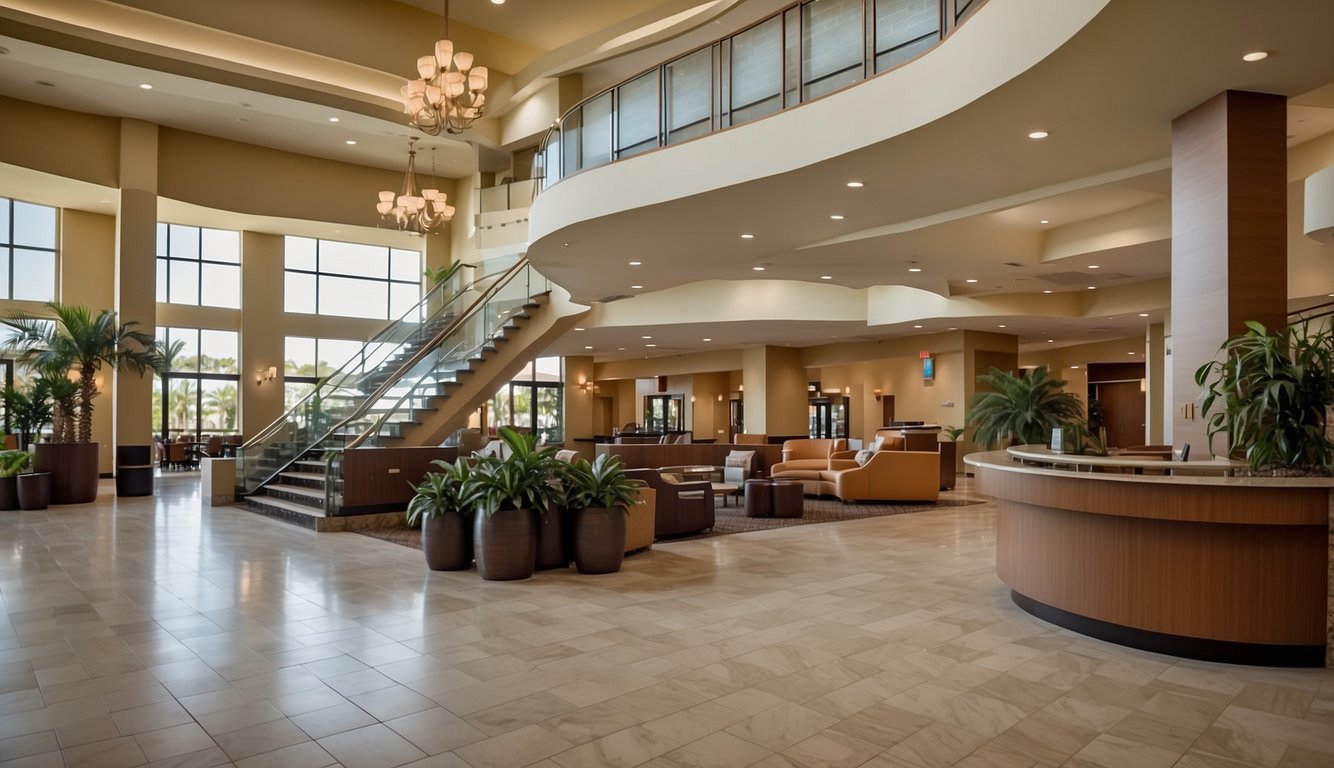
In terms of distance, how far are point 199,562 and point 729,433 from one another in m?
20.7

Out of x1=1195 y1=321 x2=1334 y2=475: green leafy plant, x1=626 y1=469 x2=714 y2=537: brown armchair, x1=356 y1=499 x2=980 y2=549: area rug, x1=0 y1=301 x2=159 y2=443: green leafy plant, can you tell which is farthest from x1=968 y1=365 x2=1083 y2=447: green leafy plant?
x1=0 y1=301 x2=159 y2=443: green leafy plant

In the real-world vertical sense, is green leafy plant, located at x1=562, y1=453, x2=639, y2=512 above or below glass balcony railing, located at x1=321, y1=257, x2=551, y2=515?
below

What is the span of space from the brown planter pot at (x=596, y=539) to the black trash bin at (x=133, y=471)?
36.7 ft

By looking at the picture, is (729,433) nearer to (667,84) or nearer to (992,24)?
(667,84)

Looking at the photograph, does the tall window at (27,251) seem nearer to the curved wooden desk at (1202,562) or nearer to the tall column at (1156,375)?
the curved wooden desk at (1202,562)

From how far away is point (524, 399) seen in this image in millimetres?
25766

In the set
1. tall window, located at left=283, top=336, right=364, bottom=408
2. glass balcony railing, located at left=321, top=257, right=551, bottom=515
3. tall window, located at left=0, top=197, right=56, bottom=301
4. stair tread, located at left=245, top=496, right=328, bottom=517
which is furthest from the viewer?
tall window, located at left=283, top=336, right=364, bottom=408

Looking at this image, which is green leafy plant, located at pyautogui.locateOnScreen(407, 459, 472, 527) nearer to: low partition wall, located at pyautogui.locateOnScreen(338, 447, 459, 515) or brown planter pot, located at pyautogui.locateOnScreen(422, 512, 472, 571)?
brown planter pot, located at pyautogui.locateOnScreen(422, 512, 472, 571)

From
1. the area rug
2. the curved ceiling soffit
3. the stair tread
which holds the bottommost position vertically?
the area rug

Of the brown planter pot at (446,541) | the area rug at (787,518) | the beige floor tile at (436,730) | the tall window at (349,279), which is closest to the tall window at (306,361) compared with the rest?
the tall window at (349,279)

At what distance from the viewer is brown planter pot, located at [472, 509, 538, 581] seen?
262 inches

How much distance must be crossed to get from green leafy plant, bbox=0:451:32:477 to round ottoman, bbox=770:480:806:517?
11.1 meters

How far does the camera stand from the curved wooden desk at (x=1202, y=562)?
433cm

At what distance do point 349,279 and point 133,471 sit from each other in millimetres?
8793
